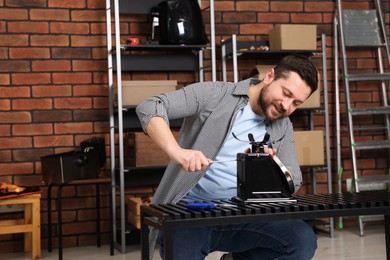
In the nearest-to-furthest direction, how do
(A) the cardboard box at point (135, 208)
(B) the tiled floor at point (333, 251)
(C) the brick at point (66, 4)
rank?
(B) the tiled floor at point (333, 251) < (A) the cardboard box at point (135, 208) < (C) the brick at point (66, 4)

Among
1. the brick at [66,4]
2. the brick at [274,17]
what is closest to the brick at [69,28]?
the brick at [66,4]

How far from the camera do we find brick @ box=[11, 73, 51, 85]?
514 centimetres

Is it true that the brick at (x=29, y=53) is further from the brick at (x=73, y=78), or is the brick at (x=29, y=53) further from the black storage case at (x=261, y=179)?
the black storage case at (x=261, y=179)

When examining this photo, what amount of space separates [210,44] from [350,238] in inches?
68.3

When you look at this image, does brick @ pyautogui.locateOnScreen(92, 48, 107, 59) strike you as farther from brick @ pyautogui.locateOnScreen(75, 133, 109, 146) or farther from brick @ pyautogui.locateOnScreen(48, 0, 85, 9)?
brick @ pyautogui.locateOnScreen(75, 133, 109, 146)

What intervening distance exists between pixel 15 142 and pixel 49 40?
2.51ft

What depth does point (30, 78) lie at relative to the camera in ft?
17.0

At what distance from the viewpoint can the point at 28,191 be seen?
187 inches

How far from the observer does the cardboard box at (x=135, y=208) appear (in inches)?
191

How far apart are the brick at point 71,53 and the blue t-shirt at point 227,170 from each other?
258cm

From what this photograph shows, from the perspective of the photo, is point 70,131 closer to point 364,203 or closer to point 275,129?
point 275,129

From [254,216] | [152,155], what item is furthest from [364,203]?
[152,155]

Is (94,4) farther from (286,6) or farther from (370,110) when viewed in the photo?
(370,110)

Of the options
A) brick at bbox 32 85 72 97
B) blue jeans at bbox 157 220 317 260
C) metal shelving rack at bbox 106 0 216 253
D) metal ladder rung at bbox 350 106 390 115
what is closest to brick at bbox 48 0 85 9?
metal shelving rack at bbox 106 0 216 253
